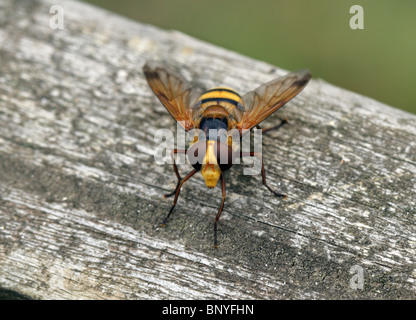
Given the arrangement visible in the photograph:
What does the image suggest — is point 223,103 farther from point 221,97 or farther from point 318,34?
point 318,34


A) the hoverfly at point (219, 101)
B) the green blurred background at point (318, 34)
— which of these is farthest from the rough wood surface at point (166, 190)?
the green blurred background at point (318, 34)

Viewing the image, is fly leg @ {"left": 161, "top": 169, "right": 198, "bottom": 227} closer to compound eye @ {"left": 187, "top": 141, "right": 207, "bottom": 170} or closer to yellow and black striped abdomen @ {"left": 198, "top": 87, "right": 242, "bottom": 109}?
compound eye @ {"left": 187, "top": 141, "right": 207, "bottom": 170}

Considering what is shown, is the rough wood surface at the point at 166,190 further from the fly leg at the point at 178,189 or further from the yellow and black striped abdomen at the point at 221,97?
the yellow and black striped abdomen at the point at 221,97

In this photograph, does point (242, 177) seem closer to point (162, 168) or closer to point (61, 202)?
point (162, 168)

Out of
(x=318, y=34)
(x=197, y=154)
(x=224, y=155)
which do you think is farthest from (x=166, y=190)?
(x=318, y=34)

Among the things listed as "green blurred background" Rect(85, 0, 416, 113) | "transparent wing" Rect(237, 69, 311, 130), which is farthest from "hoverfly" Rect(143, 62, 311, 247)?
"green blurred background" Rect(85, 0, 416, 113)
